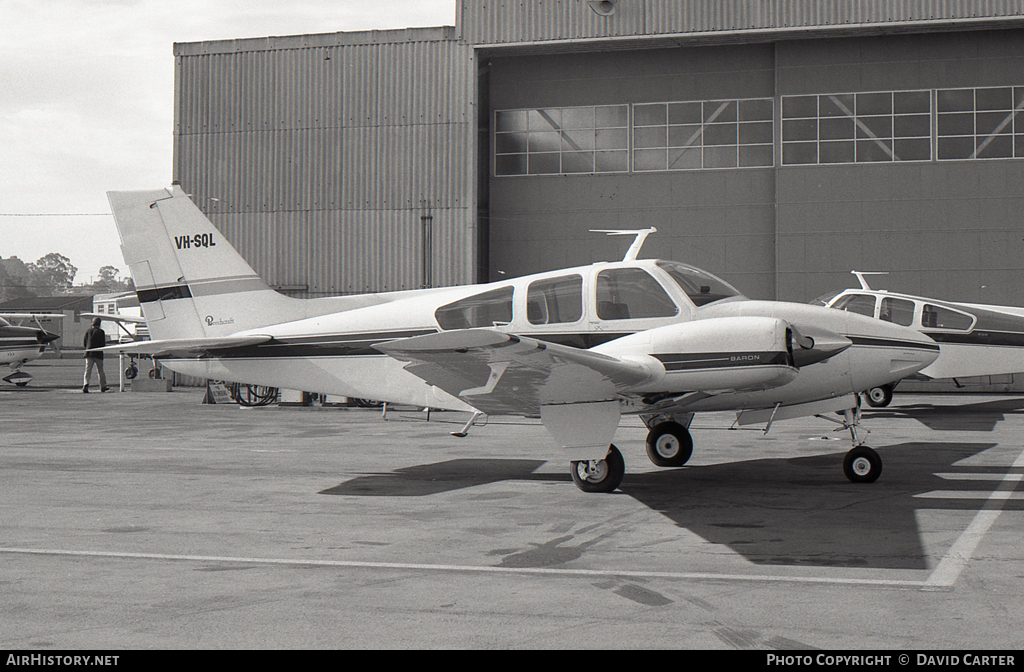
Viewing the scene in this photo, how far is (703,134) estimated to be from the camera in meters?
27.6

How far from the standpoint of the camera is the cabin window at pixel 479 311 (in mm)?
9625

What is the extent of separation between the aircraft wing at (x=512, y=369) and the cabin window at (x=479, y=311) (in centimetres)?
109

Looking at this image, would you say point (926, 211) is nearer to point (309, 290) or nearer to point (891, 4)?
point (891, 4)

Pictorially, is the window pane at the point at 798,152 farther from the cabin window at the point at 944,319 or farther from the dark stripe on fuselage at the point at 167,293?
the dark stripe on fuselage at the point at 167,293

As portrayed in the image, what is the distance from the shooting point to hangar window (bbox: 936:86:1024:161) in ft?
84.9

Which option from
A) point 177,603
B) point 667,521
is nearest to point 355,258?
point 667,521

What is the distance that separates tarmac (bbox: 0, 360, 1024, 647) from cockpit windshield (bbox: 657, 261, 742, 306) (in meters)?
1.91

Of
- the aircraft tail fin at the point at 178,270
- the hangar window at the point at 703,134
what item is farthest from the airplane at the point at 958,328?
the aircraft tail fin at the point at 178,270

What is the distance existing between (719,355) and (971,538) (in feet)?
8.05

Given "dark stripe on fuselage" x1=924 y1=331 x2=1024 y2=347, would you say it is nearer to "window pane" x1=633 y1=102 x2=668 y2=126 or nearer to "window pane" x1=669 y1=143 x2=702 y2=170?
"window pane" x1=669 y1=143 x2=702 y2=170

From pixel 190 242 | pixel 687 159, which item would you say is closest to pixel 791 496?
pixel 190 242

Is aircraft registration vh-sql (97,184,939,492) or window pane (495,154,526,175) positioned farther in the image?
window pane (495,154,526,175)

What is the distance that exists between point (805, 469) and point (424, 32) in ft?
69.7

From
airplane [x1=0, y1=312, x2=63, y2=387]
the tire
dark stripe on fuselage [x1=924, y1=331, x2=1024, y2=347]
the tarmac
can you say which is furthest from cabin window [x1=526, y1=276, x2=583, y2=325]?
airplane [x1=0, y1=312, x2=63, y2=387]
